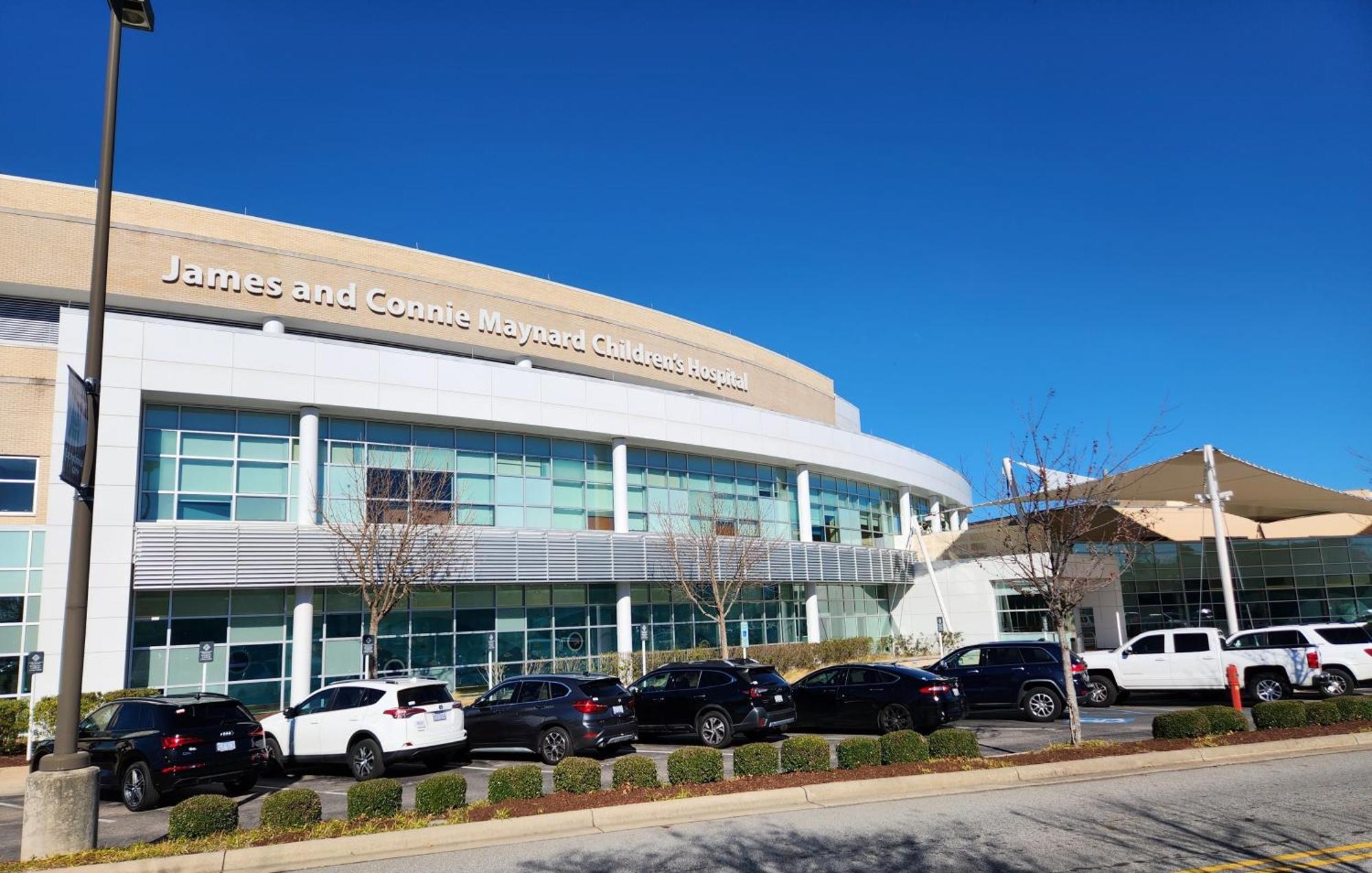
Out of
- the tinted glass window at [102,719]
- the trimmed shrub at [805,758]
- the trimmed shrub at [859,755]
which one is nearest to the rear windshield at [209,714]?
the tinted glass window at [102,719]

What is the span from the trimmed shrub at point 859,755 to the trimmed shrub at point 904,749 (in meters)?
0.12

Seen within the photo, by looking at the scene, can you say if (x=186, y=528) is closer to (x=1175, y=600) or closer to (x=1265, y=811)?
(x=1265, y=811)

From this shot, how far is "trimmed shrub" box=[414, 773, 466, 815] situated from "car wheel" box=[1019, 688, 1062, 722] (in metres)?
13.2

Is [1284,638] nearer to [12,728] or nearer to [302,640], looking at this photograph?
[302,640]

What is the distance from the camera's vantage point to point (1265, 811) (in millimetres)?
10055

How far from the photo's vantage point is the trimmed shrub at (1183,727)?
14609mm

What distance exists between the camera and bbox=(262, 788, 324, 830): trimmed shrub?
1035cm

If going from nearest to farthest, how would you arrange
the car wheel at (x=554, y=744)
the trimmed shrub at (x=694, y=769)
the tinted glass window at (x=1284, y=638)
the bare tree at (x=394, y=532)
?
the trimmed shrub at (x=694, y=769) < the car wheel at (x=554, y=744) < the tinted glass window at (x=1284, y=638) < the bare tree at (x=394, y=532)

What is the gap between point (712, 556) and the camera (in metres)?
31.5

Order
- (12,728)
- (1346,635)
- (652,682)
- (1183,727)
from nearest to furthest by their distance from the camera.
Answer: (1183,727)
(652,682)
(12,728)
(1346,635)

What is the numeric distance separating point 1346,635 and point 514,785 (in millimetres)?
18177

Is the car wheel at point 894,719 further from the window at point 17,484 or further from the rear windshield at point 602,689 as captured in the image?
the window at point 17,484

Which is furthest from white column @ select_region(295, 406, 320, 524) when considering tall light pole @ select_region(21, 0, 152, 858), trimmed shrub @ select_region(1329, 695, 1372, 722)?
trimmed shrub @ select_region(1329, 695, 1372, 722)

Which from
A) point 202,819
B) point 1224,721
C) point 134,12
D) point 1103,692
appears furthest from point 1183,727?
point 134,12
